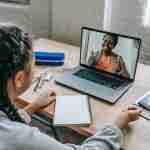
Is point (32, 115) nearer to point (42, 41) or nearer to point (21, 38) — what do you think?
point (21, 38)

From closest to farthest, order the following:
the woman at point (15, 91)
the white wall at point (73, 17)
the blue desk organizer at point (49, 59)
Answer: the woman at point (15, 91), the blue desk organizer at point (49, 59), the white wall at point (73, 17)

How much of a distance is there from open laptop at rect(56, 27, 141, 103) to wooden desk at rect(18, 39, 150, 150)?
0.11ft

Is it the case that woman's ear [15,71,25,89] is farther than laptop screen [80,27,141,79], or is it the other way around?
laptop screen [80,27,141,79]

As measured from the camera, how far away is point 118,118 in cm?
120

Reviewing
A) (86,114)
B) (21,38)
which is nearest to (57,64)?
(86,114)

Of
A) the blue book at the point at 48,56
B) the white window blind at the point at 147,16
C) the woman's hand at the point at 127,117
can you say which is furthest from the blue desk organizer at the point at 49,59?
the woman's hand at the point at 127,117

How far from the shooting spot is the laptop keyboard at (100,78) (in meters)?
1.49

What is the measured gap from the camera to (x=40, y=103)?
138 centimetres

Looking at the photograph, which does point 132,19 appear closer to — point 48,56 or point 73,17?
point 73,17

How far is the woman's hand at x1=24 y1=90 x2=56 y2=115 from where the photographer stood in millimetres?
1370

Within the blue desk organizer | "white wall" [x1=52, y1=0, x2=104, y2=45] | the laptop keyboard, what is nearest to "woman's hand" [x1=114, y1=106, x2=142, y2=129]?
the laptop keyboard

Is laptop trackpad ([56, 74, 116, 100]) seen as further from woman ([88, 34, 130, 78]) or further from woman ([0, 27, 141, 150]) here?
woman ([0, 27, 141, 150])

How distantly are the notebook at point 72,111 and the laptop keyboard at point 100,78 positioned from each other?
15 cm

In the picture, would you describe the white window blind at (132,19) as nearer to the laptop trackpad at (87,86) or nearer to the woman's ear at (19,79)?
the laptop trackpad at (87,86)
